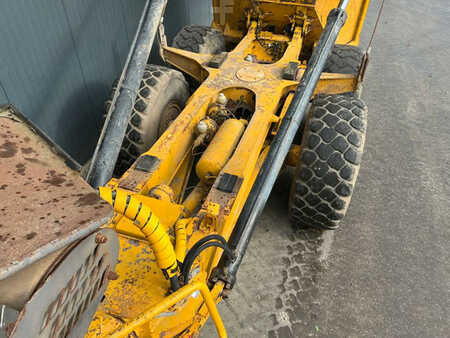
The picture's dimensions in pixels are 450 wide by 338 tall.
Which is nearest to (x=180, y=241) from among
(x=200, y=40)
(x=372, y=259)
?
(x=372, y=259)

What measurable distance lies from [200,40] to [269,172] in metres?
2.54

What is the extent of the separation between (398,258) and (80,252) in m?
3.06

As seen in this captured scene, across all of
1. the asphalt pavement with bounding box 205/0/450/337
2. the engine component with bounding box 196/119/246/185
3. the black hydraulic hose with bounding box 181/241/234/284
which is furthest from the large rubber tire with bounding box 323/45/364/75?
→ the black hydraulic hose with bounding box 181/241/234/284

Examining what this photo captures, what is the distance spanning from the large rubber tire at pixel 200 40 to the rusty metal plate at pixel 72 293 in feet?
11.1

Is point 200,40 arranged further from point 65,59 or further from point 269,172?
point 269,172

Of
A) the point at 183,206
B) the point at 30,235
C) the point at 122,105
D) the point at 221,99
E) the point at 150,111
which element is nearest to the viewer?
the point at 30,235

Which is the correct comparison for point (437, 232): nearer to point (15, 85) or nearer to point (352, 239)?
point (352, 239)

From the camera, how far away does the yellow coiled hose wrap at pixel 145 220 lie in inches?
49.8

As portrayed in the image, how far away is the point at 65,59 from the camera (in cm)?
328

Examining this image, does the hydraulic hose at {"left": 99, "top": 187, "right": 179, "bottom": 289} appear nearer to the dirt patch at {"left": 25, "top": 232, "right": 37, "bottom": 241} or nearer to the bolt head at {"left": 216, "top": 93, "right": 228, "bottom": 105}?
the dirt patch at {"left": 25, "top": 232, "right": 37, "bottom": 241}

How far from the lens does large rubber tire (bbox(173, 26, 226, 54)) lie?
4.14 metres

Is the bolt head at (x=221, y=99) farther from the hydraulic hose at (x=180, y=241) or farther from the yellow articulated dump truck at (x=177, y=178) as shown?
the hydraulic hose at (x=180, y=241)

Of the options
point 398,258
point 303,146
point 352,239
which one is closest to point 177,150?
point 303,146

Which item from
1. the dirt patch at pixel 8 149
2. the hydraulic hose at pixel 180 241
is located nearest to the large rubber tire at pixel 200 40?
the hydraulic hose at pixel 180 241
